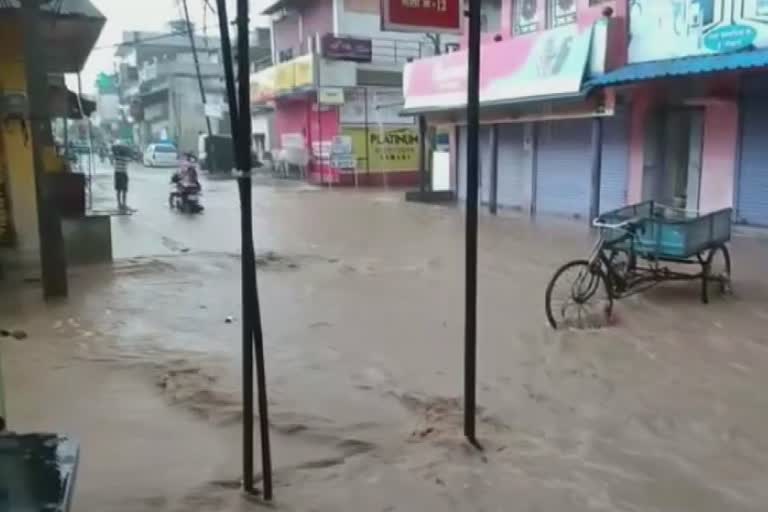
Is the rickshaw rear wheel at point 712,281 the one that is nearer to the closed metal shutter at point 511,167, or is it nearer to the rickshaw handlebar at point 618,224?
the rickshaw handlebar at point 618,224

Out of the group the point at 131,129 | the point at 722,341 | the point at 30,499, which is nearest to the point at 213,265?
the point at 722,341

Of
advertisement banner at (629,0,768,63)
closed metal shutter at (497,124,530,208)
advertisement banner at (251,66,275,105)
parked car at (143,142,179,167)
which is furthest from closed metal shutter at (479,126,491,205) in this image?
parked car at (143,142,179,167)

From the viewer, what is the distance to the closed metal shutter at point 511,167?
18.7 metres

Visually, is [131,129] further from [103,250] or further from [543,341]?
[543,341]

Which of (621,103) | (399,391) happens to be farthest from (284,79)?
(399,391)

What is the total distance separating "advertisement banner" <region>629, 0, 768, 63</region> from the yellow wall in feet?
34.0

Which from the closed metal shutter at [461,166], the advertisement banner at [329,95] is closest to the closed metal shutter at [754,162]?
the closed metal shutter at [461,166]

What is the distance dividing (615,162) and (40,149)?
1128 centimetres

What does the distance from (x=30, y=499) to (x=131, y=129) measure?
6590 cm

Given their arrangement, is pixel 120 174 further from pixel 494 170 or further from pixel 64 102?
pixel 494 170

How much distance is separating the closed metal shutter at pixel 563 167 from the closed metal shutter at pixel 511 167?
2.23 ft

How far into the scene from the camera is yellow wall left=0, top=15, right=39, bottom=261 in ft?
35.2

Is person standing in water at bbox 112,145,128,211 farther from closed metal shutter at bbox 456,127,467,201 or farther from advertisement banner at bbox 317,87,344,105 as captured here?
advertisement banner at bbox 317,87,344,105

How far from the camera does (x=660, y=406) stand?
5031 mm
